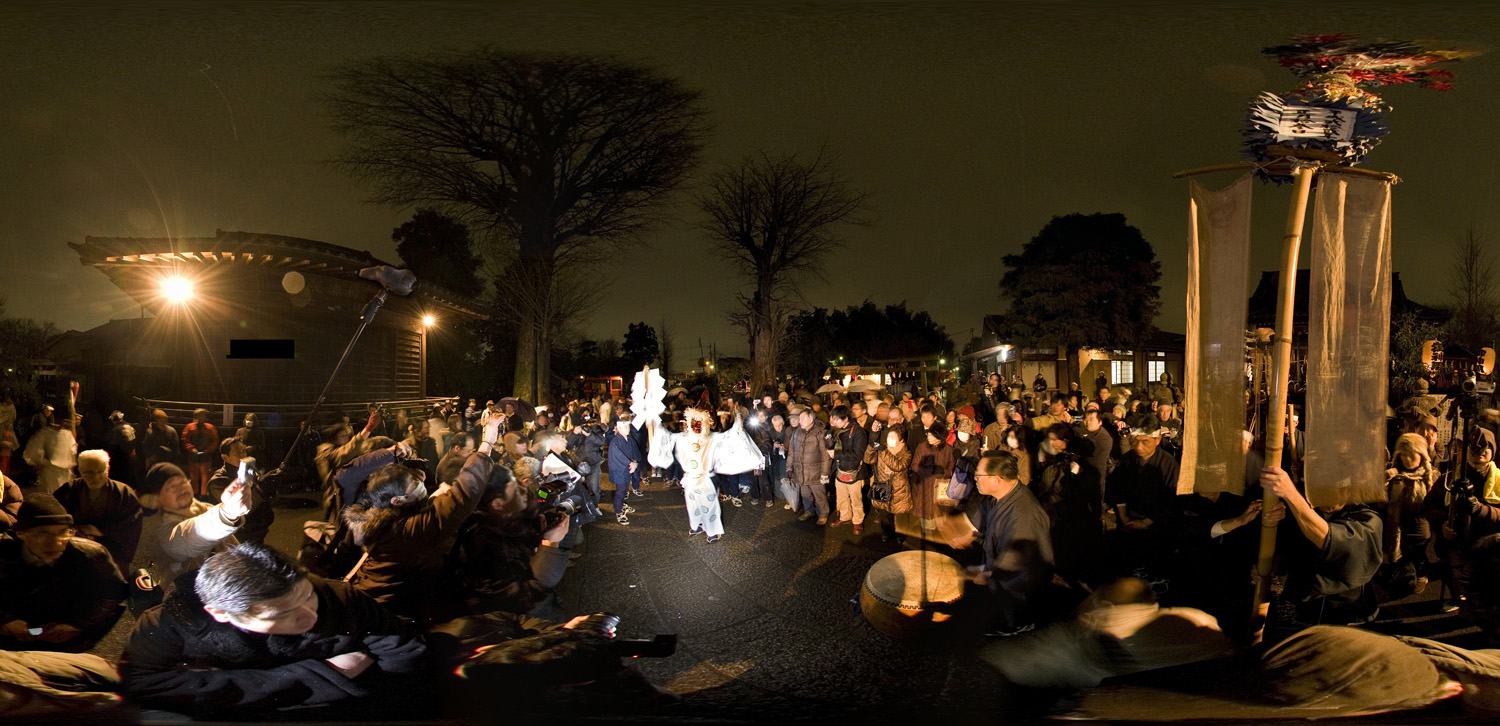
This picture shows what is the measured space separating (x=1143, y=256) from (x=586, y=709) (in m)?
23.1

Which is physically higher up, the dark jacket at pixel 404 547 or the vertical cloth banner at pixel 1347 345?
the vertical cloth banner at pixel 1347 345

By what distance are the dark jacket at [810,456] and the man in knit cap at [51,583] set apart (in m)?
6.30

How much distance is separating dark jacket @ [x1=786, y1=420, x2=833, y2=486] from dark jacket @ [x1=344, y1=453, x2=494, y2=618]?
4.74 m

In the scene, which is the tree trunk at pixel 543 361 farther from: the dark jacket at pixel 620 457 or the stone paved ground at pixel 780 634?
the stone paved ground at pixel 780 634

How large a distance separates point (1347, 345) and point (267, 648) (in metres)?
6.38

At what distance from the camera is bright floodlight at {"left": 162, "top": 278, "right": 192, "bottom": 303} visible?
1223cm

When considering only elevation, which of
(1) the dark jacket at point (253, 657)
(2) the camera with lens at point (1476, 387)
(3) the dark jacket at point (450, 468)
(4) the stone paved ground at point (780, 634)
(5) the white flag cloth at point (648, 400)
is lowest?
(4) the stone paved ground at point (780, 634)

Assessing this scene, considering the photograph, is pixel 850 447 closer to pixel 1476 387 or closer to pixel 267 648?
pixel 267 648

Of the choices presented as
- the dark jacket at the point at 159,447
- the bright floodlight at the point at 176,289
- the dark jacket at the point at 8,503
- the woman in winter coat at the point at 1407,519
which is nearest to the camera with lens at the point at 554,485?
the dark jacket at the point at 8,503

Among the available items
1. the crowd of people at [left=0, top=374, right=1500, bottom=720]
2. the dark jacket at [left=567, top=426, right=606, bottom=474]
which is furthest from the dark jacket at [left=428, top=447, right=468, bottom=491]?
the dark jacket at [left=567, top=426, right=606, bottom=474]

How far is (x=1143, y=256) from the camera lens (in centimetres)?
2181

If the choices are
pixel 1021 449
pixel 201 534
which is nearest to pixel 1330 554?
pixel 1021 449

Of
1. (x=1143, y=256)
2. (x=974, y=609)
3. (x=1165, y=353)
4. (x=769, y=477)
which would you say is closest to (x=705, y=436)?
(x=769, y=477)

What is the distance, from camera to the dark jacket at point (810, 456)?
332 inches
